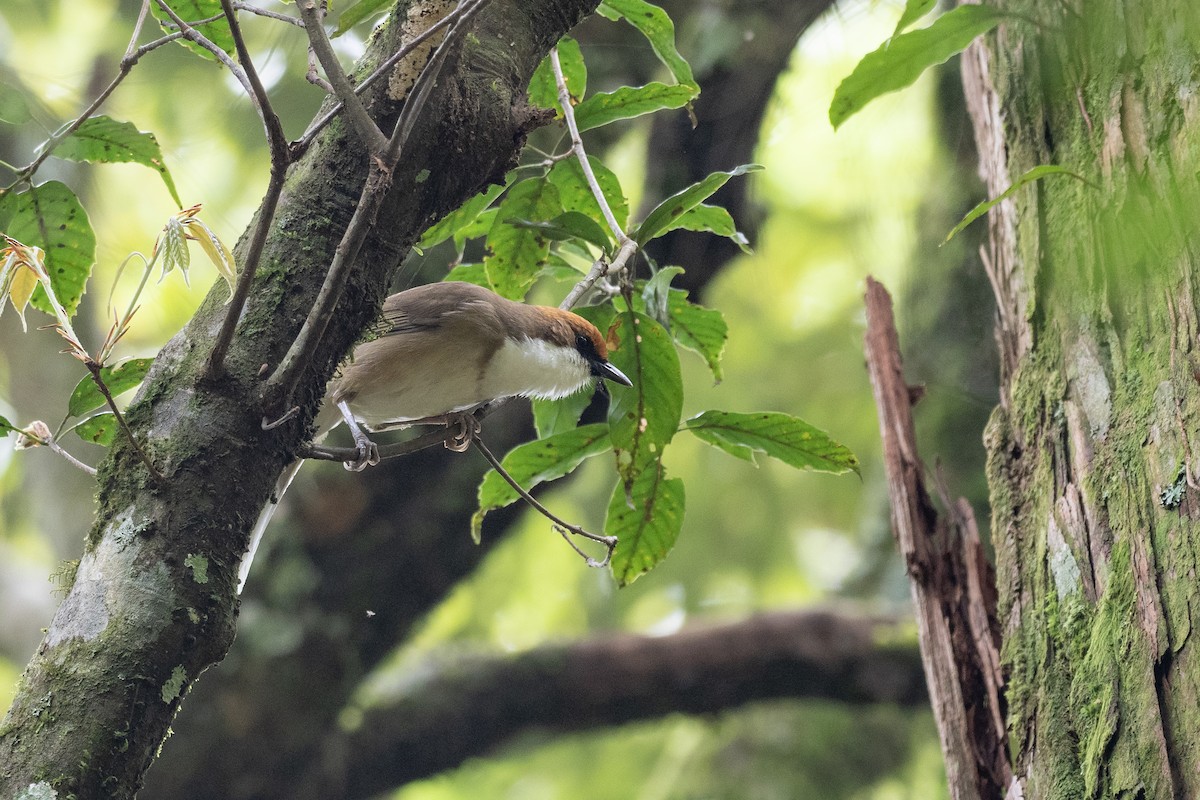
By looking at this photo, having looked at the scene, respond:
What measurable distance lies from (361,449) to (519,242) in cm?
83

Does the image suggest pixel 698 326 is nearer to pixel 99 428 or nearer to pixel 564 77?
pixel 564 77

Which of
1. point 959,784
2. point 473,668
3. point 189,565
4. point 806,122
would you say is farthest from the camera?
point 473,668

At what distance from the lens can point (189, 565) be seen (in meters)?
1.70

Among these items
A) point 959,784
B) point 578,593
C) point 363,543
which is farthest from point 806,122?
point 578,593

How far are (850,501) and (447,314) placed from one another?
470 centimetres

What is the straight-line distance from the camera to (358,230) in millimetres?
1657

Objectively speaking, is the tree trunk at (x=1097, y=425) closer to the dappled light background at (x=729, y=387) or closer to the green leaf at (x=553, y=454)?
the green leaf at (x=553, y=454)

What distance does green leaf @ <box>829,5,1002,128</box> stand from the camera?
153 cm

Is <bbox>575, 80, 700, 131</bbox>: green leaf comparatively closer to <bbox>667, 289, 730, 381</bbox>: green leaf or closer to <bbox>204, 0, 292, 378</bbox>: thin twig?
<bbox>667, 289, 730, 381</bbox>: green leaf

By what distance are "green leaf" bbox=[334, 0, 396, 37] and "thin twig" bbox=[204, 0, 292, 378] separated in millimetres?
514

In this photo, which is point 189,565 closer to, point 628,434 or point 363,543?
point 628,434

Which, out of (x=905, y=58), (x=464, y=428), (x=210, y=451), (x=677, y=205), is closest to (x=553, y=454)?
(x=464, y=428)

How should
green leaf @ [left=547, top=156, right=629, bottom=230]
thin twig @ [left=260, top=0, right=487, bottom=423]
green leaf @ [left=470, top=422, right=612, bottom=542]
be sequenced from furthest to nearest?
green leaf @ [left=547, top=156, right=629, bottom=230] → green leaf @ [left=470, top=422, right=612, bottom=542] → thin twig @ [left=260, top=0, right=487, bottom=423]

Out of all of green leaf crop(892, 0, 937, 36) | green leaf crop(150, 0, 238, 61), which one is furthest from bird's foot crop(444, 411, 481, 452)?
green leaf crop(892, 0, 937, 36)
